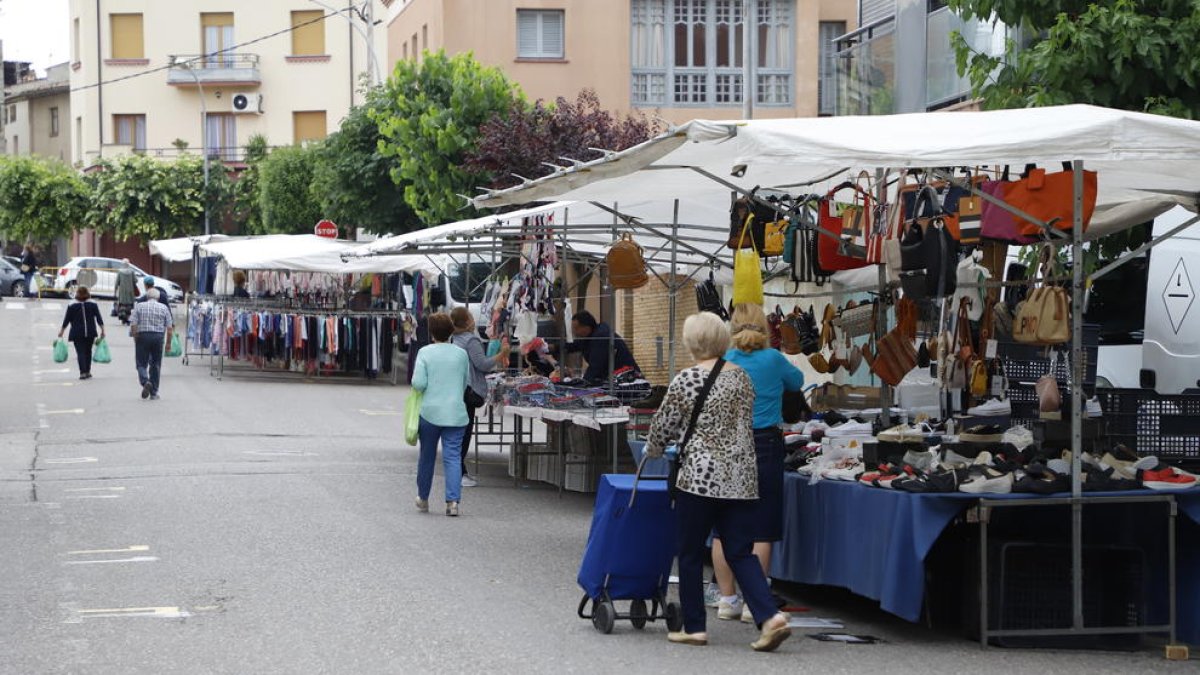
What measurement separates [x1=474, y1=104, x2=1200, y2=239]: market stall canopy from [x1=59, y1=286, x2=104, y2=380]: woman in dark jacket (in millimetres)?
20427

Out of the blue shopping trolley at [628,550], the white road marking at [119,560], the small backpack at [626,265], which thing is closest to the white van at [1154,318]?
the small backpack at [626,265]

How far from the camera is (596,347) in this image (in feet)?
54.9

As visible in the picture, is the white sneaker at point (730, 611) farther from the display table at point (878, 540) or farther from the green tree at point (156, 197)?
the green tree at point (156, 197)

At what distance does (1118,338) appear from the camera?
46.3 ft

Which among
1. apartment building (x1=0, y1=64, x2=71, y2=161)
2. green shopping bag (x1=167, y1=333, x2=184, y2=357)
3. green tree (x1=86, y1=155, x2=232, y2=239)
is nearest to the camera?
green shopping bag (x1=167, y1=333, x2=184, y2=357)

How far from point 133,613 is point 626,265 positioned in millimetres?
5783

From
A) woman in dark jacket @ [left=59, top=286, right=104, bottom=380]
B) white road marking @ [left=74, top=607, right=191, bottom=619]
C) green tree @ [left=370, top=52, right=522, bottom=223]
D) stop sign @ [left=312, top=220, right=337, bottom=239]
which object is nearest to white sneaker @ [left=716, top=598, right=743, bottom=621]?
white road marking @ [left=74, top=607, right=191, bottom=619]

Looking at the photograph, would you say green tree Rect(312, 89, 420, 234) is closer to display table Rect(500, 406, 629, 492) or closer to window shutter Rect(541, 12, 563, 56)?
window shutter Rect(541, 12, 563, 56)

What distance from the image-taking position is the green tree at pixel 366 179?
118ft

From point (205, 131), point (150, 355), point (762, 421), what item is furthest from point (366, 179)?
point (205, 131)

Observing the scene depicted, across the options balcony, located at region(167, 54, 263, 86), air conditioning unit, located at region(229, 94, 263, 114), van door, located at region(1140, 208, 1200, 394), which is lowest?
van door, located at region(1140, 208, 1200, 394)

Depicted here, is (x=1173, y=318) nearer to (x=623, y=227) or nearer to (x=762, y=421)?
(x=623, y=227)

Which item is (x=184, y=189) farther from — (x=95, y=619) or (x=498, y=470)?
(x=95, y=619)

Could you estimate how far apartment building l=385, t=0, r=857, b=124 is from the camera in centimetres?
3872
